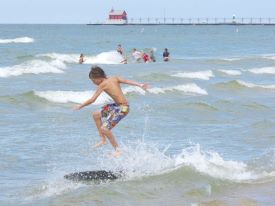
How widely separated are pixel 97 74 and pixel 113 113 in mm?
684

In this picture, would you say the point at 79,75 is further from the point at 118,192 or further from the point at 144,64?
the point at 118,192

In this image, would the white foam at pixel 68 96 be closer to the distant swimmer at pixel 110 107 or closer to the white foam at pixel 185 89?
the white foam at pixel 185 89

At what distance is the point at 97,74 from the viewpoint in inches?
429

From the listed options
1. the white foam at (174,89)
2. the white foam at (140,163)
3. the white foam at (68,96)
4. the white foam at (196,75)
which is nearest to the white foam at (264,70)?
the white foam at (196,75)

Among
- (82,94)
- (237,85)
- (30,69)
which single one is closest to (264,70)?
(237,85)

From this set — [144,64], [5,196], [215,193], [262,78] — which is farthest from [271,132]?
[144,64]

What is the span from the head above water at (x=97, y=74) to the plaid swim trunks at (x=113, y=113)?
482mm

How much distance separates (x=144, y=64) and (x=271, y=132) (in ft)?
86.7

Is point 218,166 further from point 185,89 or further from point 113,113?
point 185,89

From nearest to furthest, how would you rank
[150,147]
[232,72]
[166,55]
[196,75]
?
[150,147] → [196,75] → [232,72] → [166,55]

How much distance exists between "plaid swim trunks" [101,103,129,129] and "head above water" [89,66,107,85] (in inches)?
19.0
